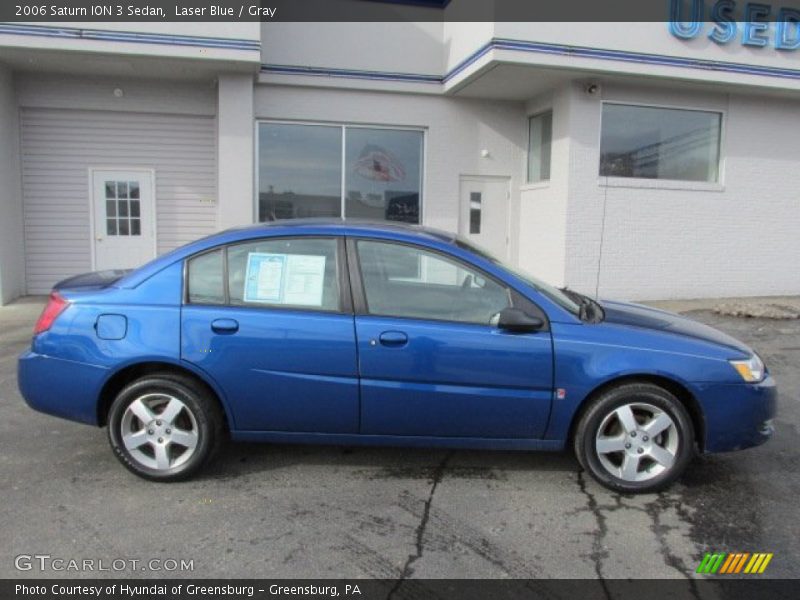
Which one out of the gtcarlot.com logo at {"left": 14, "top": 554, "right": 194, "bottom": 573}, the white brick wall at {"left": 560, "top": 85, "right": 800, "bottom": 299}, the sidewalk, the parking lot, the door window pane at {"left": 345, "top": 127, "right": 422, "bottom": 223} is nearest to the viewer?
the gtcarlot.com logo at {"left": 14, "top": 554, "right": 194, "bottom": 573}

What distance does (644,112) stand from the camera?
36.0 feet

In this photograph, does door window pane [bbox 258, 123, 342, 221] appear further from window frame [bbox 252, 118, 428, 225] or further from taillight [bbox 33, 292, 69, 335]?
taillight [bbox 33, 292, 69, 335]

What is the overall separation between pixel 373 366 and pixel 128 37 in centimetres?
759

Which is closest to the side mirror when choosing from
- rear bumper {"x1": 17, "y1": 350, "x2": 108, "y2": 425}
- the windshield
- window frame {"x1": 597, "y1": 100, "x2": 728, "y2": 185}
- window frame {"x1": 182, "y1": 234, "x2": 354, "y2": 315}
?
the windshield

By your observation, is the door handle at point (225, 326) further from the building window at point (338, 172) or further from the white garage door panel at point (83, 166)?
the white garage door panel at point (83, 166)

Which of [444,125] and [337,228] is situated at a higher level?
[444,125]

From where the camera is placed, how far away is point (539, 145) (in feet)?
38.8

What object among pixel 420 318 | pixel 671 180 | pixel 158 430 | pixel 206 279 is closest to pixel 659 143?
pixel 671 180

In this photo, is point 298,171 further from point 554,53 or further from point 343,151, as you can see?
point 554,53

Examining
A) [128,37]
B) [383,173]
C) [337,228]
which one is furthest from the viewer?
[383,173]

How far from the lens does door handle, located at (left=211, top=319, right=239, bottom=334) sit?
12.7ft

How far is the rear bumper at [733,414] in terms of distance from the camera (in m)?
3.88

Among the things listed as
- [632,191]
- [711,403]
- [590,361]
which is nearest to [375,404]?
[590,361]

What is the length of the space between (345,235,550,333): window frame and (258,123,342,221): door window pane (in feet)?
24.7
